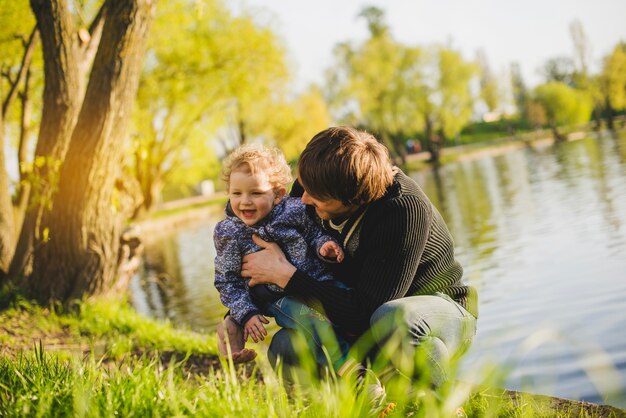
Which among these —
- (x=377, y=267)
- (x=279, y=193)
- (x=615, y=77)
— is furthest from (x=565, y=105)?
(x=377, y=267)

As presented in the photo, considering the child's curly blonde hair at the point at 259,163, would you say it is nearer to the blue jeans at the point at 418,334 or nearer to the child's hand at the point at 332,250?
the child's hand at the point at 332,250

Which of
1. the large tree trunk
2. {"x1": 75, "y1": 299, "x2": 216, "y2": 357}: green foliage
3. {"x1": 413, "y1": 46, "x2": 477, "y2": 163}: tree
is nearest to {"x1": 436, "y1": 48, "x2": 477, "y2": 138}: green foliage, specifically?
{"x1": 413, "y1": 46, "x2": 477, "y2": 163}: tree

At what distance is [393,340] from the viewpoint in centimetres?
242

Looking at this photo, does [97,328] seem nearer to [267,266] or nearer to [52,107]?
[52,107]

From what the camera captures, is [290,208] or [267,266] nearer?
[267,266]

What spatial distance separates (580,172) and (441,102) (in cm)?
2986

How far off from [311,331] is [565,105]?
58.7m

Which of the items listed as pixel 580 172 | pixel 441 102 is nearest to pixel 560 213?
pixel 580 172

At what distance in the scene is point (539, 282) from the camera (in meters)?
6.04

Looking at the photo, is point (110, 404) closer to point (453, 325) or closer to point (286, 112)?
point (453, 325)

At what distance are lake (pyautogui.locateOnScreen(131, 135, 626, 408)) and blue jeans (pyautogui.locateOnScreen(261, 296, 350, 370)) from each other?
1.79 ft

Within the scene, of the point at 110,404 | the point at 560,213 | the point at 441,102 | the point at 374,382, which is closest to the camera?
the point at 110,404

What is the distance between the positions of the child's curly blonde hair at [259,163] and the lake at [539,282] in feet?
3.58

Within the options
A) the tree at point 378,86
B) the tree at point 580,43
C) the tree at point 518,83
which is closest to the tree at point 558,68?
the tree at point 518,83
